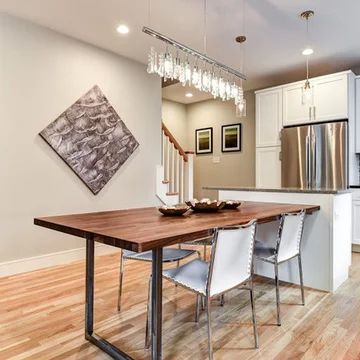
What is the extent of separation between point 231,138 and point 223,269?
15.5 ft

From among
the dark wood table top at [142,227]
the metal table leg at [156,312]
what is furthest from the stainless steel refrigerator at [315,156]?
the metal table leg at [156,312]

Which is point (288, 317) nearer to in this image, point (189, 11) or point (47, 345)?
point (47, 345)

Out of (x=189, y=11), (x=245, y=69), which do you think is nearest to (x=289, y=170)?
(x=245, y=69)

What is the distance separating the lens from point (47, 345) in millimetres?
1883

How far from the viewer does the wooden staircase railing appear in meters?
4.96

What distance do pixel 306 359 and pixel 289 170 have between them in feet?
10.8

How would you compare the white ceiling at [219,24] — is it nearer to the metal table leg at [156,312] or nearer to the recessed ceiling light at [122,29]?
the recessed ceiling light at [122,29]

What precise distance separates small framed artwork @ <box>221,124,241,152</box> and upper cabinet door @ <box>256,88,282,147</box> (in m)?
0.84

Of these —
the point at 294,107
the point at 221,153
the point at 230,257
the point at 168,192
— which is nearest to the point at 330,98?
the point at 294,107

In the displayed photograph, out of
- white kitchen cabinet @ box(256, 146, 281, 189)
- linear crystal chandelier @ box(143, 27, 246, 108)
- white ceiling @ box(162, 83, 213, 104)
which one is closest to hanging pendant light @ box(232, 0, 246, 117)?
linear crystal chandelier @ box(143, 27, 246, 108)

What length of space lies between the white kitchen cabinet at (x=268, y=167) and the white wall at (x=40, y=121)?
2269 mm

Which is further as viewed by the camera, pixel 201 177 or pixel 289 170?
pixel 201 177

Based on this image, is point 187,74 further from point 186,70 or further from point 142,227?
point 142,227

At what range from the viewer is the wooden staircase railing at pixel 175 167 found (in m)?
4.96
